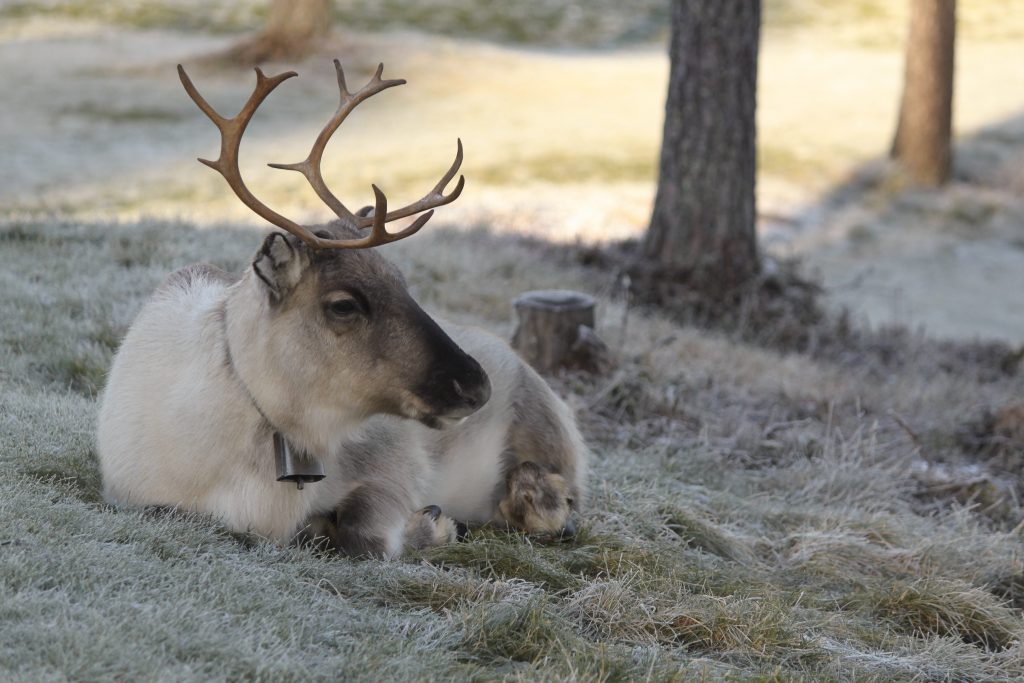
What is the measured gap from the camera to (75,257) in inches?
312

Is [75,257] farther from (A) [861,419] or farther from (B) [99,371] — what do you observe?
(A) [861,419]

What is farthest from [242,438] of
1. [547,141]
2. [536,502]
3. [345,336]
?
[547,141]

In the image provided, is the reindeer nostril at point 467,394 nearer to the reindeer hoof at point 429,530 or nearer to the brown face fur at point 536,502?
the reindeer hoof at point 429,530

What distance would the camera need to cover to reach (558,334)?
7406 mm

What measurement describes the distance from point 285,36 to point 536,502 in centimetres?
1905

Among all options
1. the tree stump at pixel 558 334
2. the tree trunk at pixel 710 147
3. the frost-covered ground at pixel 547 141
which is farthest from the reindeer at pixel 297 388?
the frost-covered ground at pixel 547 141

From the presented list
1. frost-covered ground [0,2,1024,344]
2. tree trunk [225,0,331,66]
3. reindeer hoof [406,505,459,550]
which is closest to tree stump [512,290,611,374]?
reindeer hoof [406,505,459,550]

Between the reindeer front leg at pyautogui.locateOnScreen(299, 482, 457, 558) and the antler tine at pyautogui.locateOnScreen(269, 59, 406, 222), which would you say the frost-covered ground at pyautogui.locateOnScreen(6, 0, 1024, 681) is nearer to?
the reindeer front leg at pyautogui.locateOnScreen(299, 482, 457, 558)

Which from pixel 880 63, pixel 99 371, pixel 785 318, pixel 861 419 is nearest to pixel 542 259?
pixel 785 318

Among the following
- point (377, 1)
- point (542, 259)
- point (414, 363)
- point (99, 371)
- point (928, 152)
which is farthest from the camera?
point (377, 1)

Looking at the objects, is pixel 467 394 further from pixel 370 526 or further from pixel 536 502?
pixel 536 502

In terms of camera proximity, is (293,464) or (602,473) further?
(602,473)

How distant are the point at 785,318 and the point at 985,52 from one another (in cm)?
1938

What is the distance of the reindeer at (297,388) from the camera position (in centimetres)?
412
